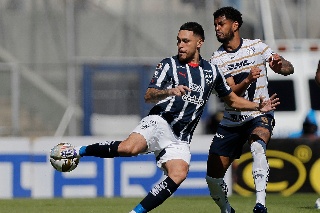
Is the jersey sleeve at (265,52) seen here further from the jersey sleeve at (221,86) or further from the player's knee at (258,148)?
the player's knee at (258,148)

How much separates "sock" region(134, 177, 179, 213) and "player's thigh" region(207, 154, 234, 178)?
147 centimetres

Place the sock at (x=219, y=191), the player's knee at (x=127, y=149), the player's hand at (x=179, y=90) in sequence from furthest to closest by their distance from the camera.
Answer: the sock at (x=219, y=191), the player's knee at (x=127, y=149), the player's hand at (x=179, y=90)

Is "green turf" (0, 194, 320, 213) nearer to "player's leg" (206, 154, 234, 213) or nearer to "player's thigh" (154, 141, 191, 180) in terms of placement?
"player's leg" (206, 154, 234, 213)

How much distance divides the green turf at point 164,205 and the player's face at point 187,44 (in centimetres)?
280

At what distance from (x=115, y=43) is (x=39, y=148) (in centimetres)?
683

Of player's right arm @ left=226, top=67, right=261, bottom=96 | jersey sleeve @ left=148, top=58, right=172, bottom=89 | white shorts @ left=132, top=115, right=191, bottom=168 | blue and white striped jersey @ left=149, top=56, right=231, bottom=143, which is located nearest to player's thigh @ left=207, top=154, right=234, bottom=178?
player's right arm @ left=226, top=67, right=261, bottom=96

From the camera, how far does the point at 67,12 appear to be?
76.5 ft

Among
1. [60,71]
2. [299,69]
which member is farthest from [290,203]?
[60,71]

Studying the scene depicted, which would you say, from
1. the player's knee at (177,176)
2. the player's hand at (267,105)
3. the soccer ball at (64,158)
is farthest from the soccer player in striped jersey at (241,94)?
the soccer ball at (64,158)

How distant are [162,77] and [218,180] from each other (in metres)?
1.62

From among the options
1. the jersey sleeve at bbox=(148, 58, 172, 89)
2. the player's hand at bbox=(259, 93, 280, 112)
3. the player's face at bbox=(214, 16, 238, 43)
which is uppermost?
the player's face at bbox=(214, 16, 238, 43)

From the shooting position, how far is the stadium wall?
55.9ft

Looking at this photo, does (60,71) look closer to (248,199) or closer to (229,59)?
(248,199)

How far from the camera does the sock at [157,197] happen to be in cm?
986
